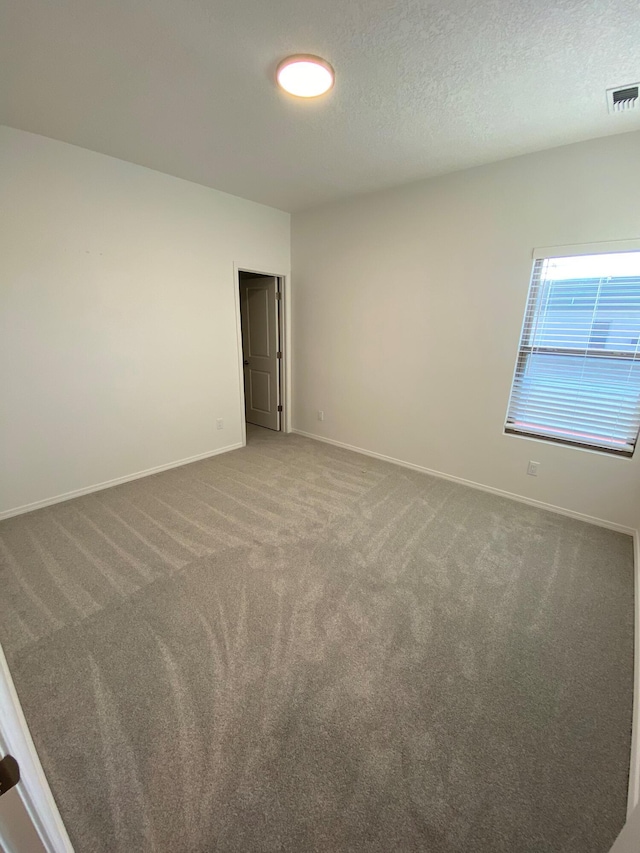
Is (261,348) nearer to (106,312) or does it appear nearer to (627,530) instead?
(106,312)

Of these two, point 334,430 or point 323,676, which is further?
point 334,430

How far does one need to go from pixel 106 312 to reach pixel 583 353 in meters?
3.87

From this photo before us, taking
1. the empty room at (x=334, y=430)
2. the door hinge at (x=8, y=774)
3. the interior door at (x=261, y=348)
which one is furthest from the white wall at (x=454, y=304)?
Result: the door hinge at (x=8, y=774)

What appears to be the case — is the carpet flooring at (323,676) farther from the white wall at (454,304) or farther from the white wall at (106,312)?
the white wall at (106,312)

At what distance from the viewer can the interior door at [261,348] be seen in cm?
450

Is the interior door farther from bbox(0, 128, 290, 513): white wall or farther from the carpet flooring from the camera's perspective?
the carpet flooring

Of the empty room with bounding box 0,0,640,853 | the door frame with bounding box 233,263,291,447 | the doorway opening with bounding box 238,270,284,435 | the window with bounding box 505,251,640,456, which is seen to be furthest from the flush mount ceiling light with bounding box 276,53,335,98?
the doorway opening with bounding box 238,270,284,435

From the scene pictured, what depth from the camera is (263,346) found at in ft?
15.6

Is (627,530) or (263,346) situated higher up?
(263,346)

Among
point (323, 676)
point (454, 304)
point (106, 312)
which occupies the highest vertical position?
point (454, 304)

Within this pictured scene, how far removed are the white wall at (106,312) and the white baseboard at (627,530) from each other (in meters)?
1.91

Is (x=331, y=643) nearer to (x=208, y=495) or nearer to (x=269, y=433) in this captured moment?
(x=208, y=495)

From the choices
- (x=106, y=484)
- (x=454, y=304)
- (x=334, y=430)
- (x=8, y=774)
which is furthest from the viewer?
(x=334, y=430)

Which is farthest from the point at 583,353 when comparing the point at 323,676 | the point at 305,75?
the point at 323,676
